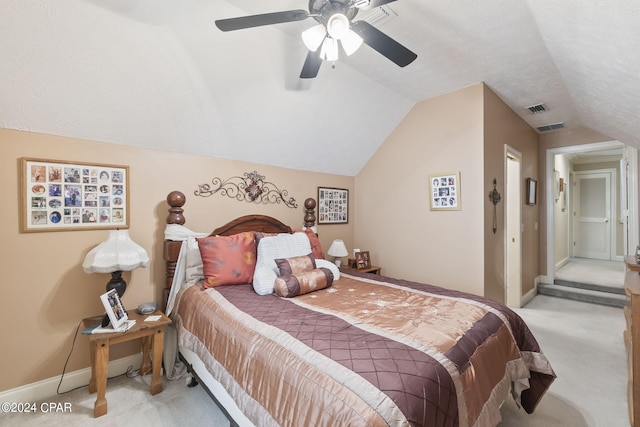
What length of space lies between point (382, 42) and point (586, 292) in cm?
505

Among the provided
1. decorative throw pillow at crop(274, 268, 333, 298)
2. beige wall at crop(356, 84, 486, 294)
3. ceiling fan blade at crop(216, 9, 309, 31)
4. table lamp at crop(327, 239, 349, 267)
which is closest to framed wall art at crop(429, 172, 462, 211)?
beige wall at crop(356, 84, 486, 294)

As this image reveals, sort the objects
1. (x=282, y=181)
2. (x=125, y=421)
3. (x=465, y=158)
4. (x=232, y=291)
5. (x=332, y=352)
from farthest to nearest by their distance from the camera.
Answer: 1. (x=282, y=181)
2. (x=465, y=158)
3. (x=232, y=291)
4. (x=125, y=421)
5. (x=332, y=352)

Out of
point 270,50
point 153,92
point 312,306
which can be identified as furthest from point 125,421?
point 270,50

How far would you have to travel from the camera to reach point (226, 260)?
2.33 metres

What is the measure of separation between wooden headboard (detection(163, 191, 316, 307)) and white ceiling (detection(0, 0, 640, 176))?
0.56 meters

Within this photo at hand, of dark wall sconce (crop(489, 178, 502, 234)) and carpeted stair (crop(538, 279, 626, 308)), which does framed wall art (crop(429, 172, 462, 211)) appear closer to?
dark wall sconce (crop(489, 178, 502, 234))

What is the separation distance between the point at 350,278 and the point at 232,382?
4.85 ft

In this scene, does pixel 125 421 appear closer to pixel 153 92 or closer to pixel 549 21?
pixel 153 92

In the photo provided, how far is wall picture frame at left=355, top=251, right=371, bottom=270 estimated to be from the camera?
11.9 feet

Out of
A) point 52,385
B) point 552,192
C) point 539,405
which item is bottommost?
point 539,405

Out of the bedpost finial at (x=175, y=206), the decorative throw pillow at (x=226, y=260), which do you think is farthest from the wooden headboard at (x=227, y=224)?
the decorative throw pillow at (x=226, y=260)

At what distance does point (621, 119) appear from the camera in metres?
2.89

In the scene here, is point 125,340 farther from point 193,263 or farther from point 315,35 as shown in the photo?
point 315,35

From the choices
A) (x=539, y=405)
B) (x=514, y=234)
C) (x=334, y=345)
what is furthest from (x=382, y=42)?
(x=514, y=234)
